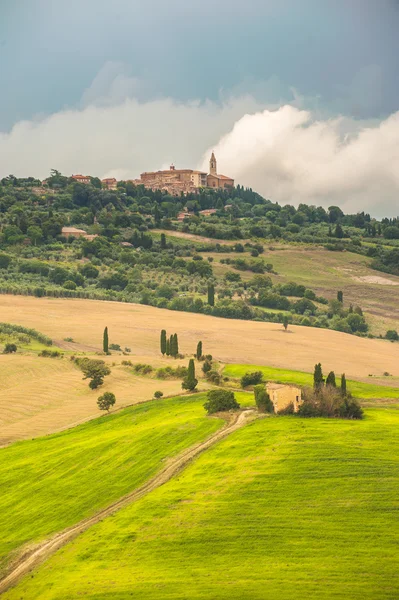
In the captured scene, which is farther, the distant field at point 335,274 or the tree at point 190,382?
the distant field at point 335,274

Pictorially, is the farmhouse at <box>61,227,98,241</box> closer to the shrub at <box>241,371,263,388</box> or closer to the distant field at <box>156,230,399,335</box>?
the distant field at <box>156,230,399,335</box>

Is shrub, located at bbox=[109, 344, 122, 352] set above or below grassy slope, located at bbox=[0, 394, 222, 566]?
above

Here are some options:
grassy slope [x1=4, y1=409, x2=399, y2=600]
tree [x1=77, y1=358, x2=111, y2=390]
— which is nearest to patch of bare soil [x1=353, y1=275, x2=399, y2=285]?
tree [x1=77, y1=358, x2=111, y2=390]

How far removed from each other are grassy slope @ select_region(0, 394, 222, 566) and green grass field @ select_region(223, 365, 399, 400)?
1155cm

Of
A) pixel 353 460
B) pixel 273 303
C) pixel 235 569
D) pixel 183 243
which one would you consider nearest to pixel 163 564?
pixel 235 569

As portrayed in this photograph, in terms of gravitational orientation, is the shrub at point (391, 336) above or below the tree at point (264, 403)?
above

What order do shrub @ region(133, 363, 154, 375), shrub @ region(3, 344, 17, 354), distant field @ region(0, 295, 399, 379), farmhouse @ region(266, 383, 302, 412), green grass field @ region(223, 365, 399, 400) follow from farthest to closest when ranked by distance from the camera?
distant field @ region(0, 295, 399, 379), shrub @ region(3, 344, 17, 354), shrub @ region(133, 363, 154, 375), green grass field @ region(223, 365, 399, 400), farmhouse @ region(266, 383, 302, 412)

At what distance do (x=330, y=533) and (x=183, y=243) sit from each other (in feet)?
493

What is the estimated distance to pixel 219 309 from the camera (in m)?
128

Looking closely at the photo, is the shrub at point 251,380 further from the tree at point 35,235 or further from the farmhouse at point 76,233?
the farmhouse at point 76,233

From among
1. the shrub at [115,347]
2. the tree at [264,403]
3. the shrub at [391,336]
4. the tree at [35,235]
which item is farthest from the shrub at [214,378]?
the tree at [35,235]

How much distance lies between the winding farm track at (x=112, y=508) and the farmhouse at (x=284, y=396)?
1890 millimetres

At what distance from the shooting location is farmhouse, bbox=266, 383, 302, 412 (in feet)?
189

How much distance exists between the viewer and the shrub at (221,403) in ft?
197
